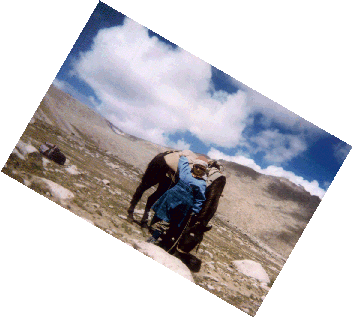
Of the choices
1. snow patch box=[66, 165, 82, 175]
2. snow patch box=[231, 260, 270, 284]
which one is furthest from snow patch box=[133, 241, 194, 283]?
snow patch box=[66, 165, 82, 175]

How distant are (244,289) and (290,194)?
895mm

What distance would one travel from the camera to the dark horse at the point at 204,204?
198cm

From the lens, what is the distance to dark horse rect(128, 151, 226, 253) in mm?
1984

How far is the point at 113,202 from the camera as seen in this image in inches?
80.9

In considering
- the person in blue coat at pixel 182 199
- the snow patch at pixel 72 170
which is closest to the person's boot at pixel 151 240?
the person in blue coat at pixel 182 199

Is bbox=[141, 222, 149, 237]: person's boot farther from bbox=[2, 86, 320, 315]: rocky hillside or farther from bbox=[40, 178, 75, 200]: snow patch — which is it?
bbox=[40, 178, 75, 200]: snow patch

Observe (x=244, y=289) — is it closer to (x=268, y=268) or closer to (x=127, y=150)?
(x=268, y=268)

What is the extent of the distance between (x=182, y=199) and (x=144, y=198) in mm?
344

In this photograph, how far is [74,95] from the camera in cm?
212

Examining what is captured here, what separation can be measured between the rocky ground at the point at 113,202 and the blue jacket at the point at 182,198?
0.61 ft

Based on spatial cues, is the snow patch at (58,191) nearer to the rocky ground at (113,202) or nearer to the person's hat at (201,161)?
the rocky ground at (113,202)

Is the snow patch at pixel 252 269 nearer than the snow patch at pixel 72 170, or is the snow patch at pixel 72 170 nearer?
the snow patch at pixel 252 269

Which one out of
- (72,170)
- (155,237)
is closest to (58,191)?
(72,170)

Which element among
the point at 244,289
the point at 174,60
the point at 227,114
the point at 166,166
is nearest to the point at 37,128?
the point at 166,166
